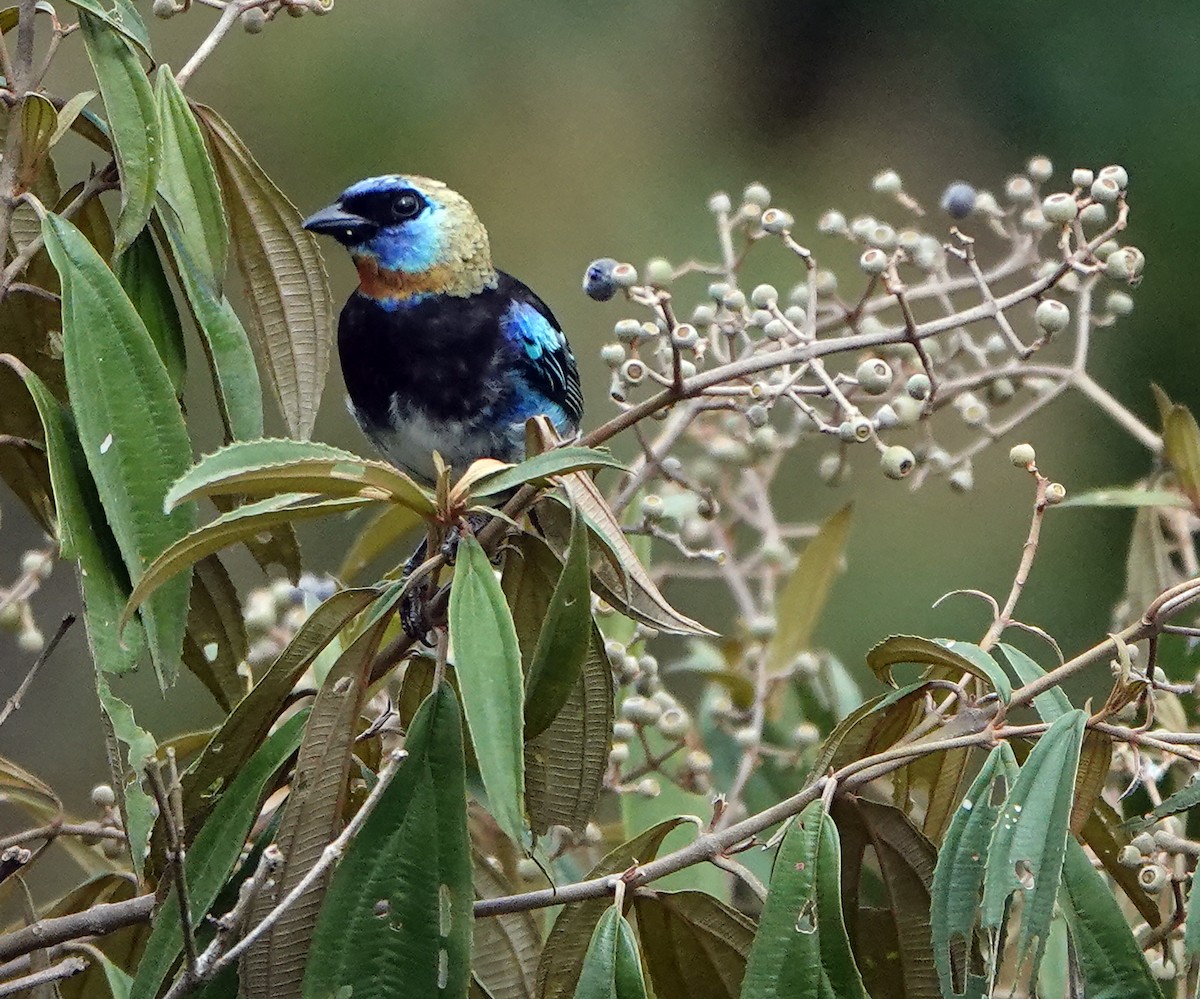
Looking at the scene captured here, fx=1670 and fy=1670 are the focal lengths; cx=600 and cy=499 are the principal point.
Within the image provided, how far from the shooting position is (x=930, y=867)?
44.4 inches

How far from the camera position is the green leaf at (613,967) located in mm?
1002

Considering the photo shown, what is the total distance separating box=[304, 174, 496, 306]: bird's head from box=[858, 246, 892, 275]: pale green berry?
88cm

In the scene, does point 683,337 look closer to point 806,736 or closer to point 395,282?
point 806,736

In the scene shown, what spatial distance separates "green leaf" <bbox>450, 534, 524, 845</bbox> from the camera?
88 centimetres

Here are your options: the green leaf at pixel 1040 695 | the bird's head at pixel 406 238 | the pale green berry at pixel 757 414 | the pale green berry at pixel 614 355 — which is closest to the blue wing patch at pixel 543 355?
the bird's head at pixel 406 238

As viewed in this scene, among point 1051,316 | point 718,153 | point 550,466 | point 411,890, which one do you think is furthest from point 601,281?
point 718,153

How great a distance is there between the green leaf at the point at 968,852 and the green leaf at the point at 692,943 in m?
0.18

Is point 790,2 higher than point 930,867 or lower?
higher

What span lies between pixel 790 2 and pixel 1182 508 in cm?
396

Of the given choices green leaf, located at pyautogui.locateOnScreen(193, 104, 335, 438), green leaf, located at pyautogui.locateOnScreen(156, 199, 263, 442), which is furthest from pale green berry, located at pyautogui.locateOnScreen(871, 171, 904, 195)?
green leaf, located at pyautogui.locateOnScreen(156, 199, 263, 442)

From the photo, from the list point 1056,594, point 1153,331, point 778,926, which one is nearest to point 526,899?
point 778,926

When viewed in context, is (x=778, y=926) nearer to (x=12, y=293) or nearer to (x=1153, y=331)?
(x=12, y=293)

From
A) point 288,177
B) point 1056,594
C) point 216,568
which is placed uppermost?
point 288,177

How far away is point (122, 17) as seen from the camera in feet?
3.84
